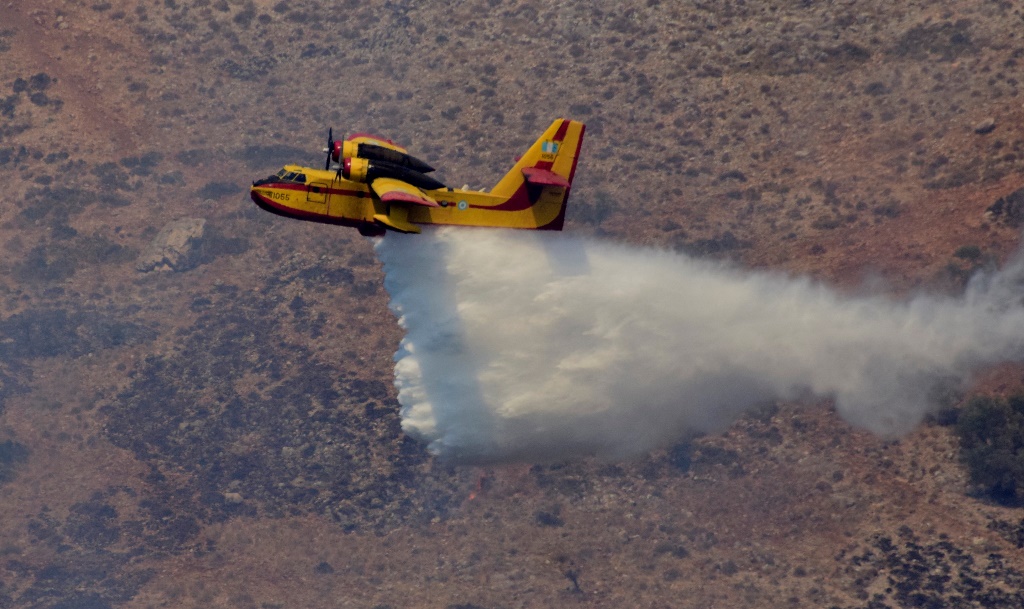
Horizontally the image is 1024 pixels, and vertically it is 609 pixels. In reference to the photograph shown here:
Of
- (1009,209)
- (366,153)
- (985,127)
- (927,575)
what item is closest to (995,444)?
(927,575)

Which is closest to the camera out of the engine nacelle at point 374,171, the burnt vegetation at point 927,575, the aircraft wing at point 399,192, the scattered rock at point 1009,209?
the aircraft wing at point 399,192

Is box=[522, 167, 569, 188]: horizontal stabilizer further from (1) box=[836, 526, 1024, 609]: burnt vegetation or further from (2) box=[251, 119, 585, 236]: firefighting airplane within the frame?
(1) box=[836, 526, 1024, 609]: burnt vegetation

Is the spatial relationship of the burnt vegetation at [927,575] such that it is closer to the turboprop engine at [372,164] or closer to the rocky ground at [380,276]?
the rocky ground at [380,276]

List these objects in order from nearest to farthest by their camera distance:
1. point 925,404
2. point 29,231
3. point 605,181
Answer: point 925,404 < point 605,181 < point 29,231

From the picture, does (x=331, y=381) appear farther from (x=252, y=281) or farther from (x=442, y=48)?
(x=442, y=48)

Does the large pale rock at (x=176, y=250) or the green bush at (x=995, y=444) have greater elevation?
the large pale rock at (x=176, y=250)

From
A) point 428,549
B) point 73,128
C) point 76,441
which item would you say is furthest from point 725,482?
point 73,128

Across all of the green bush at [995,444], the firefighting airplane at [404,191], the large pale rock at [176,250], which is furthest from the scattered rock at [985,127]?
the large pale rock at [176,250]
